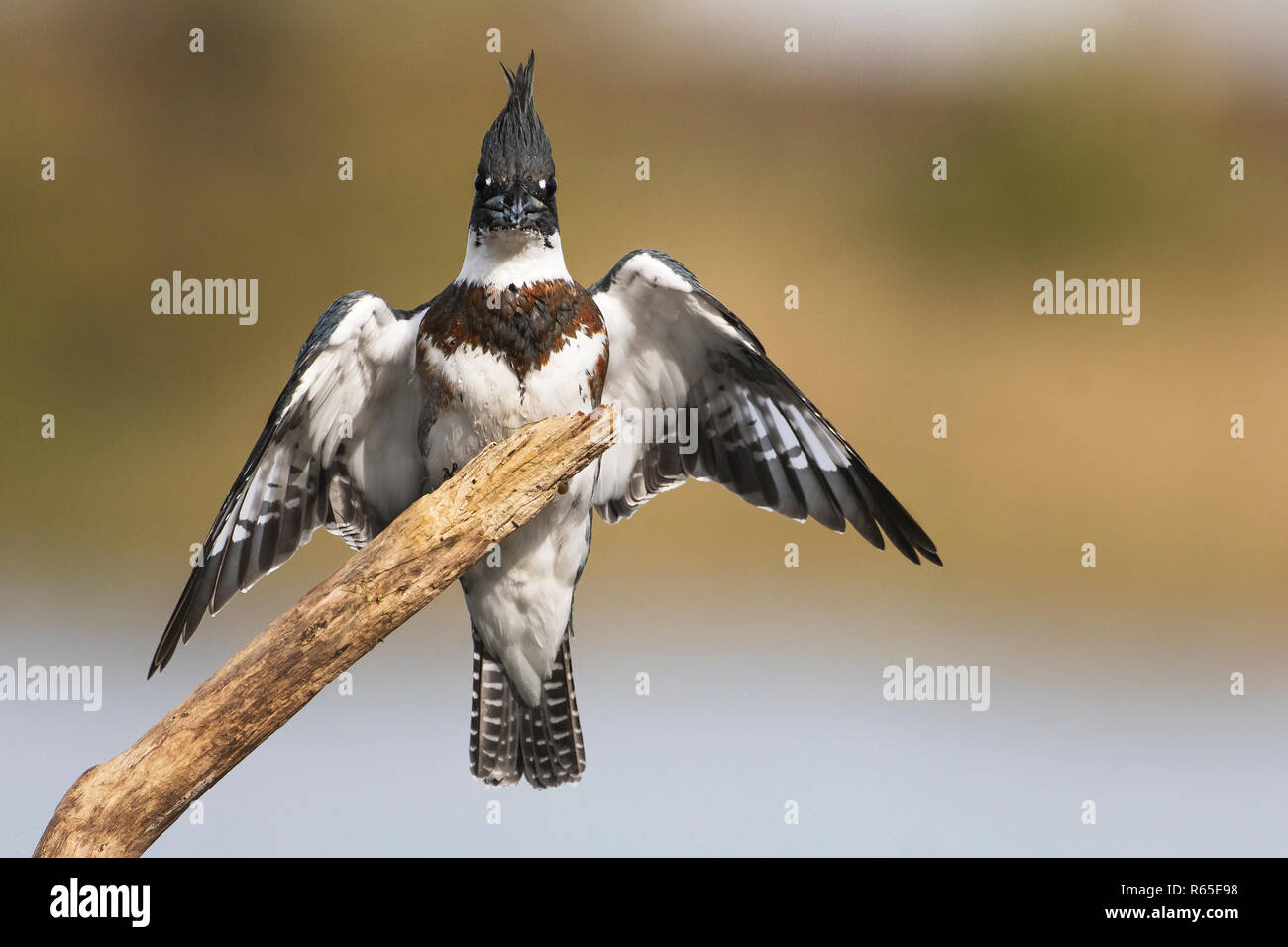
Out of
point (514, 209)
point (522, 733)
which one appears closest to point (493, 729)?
point (522, 733)

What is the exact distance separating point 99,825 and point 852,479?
1.98 m

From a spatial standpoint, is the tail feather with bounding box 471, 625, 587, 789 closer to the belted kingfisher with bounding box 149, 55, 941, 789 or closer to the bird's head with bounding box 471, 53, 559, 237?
the belted kingfisher with bounding box 149, 55, 941, 789

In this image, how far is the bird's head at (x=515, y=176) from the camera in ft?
8.47

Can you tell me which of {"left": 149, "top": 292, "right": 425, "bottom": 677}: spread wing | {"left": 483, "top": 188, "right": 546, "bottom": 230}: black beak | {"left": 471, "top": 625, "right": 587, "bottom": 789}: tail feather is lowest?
{"left": 471, "top": 625, "right": 587, "bottom": 789}: tail feather

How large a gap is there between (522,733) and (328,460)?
99cm

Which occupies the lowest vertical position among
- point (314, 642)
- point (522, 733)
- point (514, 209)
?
point (522, 733)

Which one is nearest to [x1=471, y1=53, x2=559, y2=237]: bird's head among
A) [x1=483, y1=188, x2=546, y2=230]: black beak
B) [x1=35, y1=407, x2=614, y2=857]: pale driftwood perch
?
[x1=483, y1=188, x2=546, y2=230]: black beak

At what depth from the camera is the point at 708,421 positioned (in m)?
3.17

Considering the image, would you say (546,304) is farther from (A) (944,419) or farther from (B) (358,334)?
(A) (944,419)

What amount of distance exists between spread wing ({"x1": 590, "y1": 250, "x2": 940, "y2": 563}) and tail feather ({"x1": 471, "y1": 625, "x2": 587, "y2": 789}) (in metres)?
0.57

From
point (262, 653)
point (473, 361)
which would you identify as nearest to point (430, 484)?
point (473, 361)

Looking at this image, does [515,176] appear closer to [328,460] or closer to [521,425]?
[521,425]

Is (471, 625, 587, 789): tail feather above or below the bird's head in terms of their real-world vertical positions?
below

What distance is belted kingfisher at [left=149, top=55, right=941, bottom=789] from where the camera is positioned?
262 centimetres
